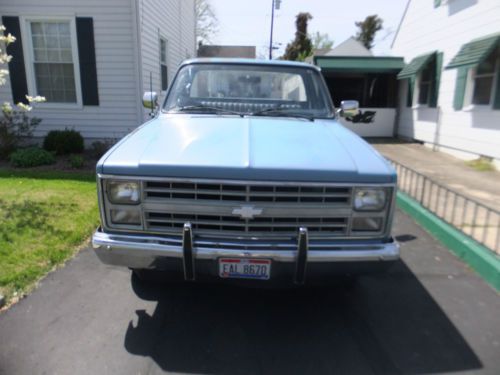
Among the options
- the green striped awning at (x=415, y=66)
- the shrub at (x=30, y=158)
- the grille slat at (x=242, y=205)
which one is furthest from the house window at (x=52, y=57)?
the green striped awning at (x=415, y=66)

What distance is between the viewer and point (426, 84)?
12094 mm

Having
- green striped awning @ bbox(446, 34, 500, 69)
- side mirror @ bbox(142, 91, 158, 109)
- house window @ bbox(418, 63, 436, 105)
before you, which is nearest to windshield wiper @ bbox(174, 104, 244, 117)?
side mirror @ bbox(142, 91, 158, 109)

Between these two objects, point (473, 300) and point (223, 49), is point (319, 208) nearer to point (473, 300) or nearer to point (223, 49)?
point (473, 300)

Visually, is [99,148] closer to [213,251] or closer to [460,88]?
[213,251]

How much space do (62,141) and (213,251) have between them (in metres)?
7.11

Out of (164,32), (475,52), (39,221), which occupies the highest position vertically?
(164,32)

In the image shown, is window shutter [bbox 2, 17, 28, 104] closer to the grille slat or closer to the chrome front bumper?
the chrome front bumper

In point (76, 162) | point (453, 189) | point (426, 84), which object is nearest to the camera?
point (453, 189)

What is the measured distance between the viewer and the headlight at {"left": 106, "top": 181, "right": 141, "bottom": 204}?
2.61m

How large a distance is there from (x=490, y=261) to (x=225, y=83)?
125 inches

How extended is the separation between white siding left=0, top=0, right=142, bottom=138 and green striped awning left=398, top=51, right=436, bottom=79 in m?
8.00

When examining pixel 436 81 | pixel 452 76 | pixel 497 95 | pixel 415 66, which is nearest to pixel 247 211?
pixel 497 95

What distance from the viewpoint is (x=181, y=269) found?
2615 mm

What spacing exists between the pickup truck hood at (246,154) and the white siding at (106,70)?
20.6 ft
